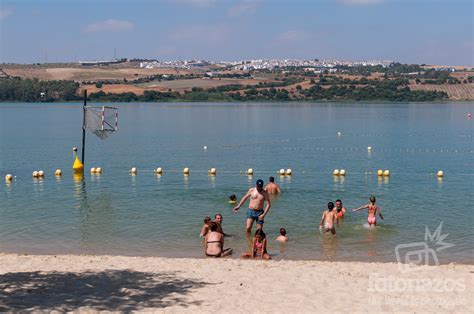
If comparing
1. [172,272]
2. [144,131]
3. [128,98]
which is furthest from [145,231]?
[128,98]

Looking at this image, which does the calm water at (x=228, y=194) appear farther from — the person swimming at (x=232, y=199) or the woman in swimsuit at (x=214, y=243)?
the woman in swimsuit at (x=214, y=243)

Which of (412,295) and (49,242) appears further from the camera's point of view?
(49,242)

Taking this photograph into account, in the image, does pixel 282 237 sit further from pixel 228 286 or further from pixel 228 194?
pixel 228 194

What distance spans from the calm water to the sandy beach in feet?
8.75

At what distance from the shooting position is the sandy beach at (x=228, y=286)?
11.3 metres

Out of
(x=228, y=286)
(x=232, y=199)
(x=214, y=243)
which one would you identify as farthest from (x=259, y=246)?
(x=232, y=199)

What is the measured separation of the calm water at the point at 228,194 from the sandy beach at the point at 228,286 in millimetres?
2668

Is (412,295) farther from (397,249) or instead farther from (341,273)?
(397,249)

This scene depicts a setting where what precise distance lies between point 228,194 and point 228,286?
1537cm

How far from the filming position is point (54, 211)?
24.8 metres

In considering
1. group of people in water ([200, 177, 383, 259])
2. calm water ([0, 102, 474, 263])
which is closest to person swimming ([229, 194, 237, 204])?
calm water ([0, 102, 474, 263])

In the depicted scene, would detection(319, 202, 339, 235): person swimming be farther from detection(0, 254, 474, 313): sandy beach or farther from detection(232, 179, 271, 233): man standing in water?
detection(0, 254, 474, 313): sandy beach

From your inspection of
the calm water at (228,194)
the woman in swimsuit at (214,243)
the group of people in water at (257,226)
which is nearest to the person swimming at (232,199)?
the calm water at (228,194)

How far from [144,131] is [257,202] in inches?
2268
